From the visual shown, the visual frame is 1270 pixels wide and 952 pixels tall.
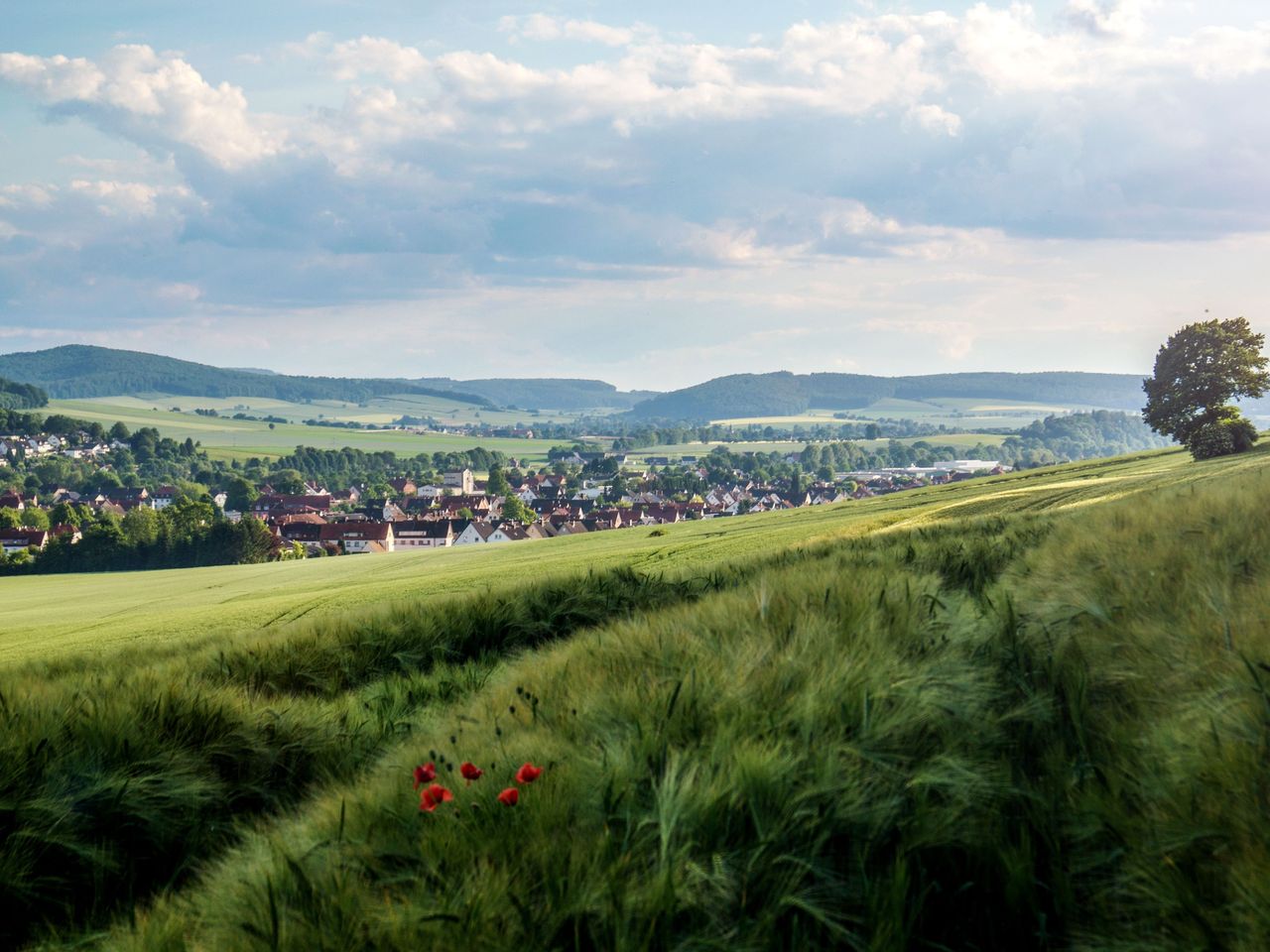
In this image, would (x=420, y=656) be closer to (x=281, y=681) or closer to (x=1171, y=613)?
(x=281, y=681)

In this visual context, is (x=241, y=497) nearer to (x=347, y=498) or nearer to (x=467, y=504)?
A: (x=347, y=498)

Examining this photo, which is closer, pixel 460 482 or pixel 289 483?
pixel 289 483

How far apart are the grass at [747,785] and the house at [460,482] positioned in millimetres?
179084

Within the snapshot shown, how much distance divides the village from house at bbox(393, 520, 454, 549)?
126 millimetres

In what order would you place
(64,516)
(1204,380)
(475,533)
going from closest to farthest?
1. (1204,380)
2. (475,533)
3. (64,516)

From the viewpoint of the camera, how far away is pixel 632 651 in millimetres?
4023

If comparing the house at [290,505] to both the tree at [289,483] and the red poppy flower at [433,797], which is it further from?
the red poppy flower at [433,797]

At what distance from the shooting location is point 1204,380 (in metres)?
31.2

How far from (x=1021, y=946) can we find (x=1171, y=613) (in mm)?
1881

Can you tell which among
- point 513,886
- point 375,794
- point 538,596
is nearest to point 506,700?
point 375,794

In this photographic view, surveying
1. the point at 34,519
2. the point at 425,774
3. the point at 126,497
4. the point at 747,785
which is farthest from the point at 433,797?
the point at 126,497

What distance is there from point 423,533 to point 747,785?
117163 mm

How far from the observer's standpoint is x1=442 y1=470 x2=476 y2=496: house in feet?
602

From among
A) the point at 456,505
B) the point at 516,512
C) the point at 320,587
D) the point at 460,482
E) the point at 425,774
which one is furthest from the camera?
the point at 460,482
